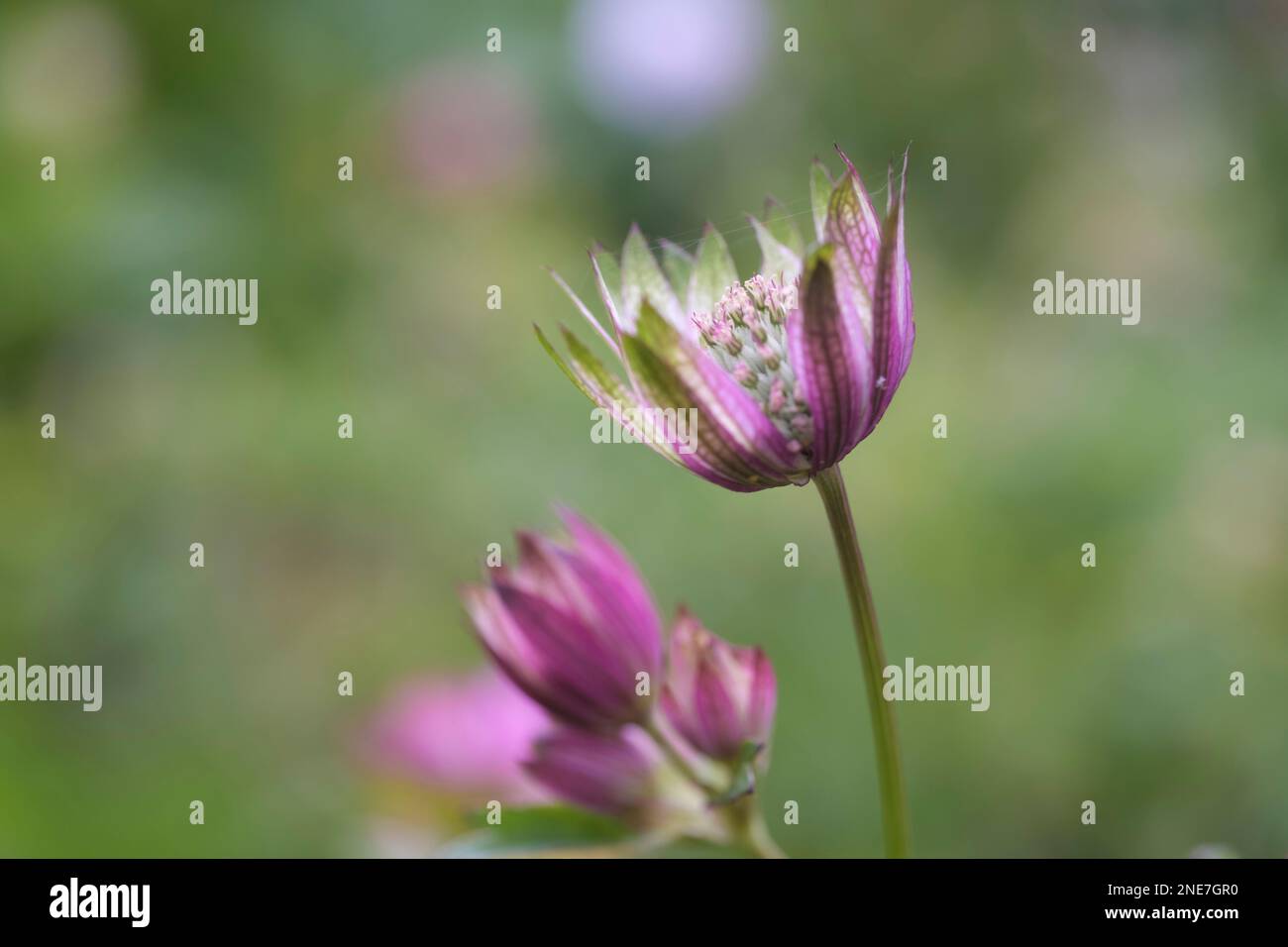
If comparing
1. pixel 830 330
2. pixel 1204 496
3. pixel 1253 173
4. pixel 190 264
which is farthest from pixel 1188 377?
pixel 190 264

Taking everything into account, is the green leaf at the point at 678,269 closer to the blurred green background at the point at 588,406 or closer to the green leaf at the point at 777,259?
the green leaf at the point at 777,259

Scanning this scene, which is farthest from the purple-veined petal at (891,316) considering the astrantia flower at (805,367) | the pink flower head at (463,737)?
the pink flower head at (463,737)

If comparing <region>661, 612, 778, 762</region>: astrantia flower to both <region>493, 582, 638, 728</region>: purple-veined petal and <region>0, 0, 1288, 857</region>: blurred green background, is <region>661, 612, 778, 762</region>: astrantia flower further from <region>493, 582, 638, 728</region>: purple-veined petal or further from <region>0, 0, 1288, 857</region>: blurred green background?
<region>0, 0, 1288, 857</region>: blurred green background

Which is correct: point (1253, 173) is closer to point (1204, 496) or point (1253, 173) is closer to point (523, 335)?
point (1204, 496)

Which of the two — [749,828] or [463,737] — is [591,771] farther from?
[463,737]

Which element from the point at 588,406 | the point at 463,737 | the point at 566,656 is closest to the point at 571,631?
the point at 566,656

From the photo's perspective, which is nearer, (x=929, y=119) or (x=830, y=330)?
(x=830, y=330)

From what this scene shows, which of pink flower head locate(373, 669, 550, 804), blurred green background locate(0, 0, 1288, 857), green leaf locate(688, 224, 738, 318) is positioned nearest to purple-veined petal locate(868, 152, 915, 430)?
green leaf locate(688, 224, 738, 318)

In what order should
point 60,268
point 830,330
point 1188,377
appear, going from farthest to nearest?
point 60,268 < point 1188,377 < point 830,330
